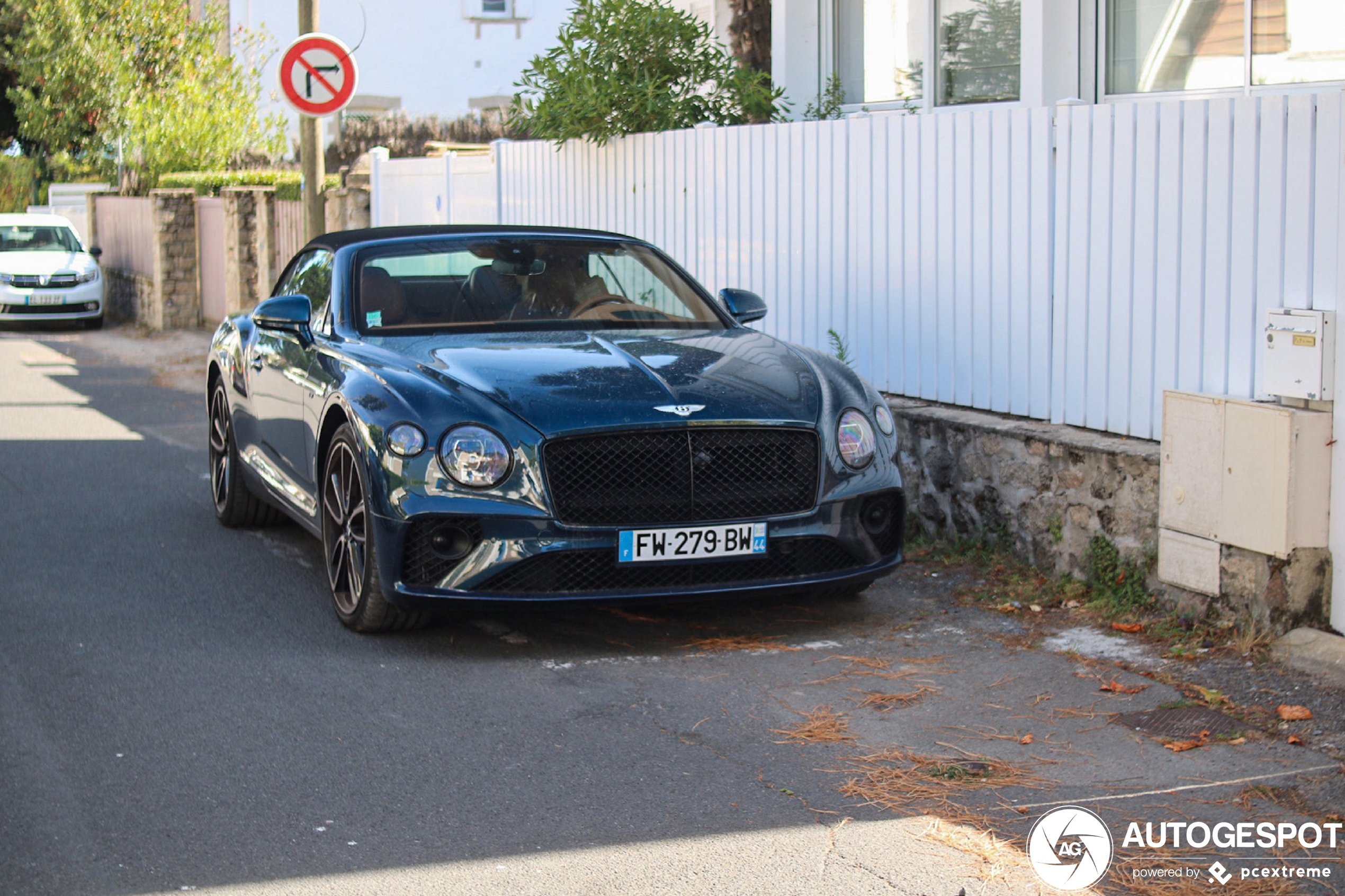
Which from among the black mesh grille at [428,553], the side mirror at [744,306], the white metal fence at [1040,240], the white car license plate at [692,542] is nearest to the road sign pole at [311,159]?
the white metal fence at [1040,240]

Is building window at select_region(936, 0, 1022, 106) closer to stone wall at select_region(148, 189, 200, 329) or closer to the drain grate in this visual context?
the drain grate

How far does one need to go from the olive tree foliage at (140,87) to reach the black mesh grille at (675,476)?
22326 mm

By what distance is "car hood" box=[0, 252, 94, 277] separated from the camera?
22.2m

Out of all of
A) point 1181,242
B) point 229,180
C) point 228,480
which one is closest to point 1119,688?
point 1181,242

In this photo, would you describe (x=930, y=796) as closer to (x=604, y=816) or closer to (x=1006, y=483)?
(x=604, y=816)

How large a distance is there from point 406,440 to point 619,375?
2.82 ft

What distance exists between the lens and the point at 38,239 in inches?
934

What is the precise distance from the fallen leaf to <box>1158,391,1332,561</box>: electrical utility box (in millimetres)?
720

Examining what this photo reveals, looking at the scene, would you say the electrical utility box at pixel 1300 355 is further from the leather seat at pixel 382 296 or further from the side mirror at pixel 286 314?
the side mirror at pixel 286 314

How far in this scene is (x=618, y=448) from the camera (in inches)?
223

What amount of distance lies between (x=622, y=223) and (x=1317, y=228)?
6236 millimetres

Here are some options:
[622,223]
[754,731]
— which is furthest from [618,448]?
[622,223]

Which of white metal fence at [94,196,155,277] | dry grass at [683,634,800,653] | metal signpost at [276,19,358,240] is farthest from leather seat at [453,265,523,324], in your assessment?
white metal fence at [94,196,155,277]

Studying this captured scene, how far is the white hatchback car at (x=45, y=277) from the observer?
22.1 meters
